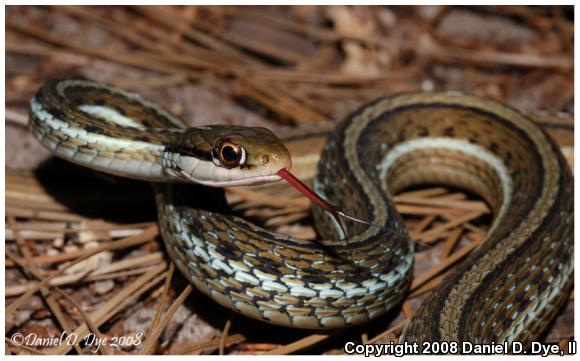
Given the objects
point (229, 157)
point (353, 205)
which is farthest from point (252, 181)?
point (353, 205)

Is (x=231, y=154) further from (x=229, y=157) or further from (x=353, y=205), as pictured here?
(x=353, y=205)

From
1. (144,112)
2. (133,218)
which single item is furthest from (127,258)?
(144,112)

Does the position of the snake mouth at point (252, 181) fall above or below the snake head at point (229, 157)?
below

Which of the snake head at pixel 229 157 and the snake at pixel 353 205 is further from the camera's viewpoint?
the snake at pixel 353 205

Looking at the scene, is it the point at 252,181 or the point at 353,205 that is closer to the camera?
the point at 252,181

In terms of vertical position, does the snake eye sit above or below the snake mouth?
above

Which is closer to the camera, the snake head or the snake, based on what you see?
the snake head

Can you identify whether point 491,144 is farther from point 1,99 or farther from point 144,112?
point 1,99
